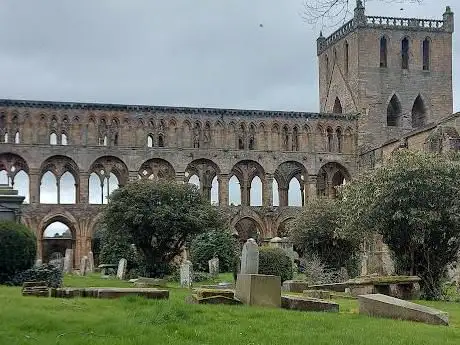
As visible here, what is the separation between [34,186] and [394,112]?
25.4 meters

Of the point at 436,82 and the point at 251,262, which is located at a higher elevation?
the point at 436,82

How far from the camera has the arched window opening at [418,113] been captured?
2395 inches

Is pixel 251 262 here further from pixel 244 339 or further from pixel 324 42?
pixel 324 42

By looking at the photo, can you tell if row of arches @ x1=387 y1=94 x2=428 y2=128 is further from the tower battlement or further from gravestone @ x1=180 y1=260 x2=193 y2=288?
gravestone @ x1=180 y1=260 x2=193 y2=288

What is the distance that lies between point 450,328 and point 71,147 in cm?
4492

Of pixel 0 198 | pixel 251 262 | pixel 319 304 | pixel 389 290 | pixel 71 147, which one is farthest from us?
pixel 71 147

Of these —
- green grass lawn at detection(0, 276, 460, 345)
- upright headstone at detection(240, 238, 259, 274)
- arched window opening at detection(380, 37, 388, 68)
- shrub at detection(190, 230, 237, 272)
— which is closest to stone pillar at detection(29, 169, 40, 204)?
shrub at detection(190, 230, 237, 272)

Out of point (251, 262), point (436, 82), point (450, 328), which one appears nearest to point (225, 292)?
point (251, 262)

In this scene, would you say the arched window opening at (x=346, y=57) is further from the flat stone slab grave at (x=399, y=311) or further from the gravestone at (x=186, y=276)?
the flat stone slab grave at (x=399, y=311)

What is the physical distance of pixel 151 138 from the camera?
187ft

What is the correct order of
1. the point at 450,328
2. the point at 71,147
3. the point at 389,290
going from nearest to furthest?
the point at 450,328
the point at 389,290
the point at 71,147

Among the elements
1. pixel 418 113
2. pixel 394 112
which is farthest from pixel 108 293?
pixel 418 113

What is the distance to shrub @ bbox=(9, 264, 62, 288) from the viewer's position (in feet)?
69.0

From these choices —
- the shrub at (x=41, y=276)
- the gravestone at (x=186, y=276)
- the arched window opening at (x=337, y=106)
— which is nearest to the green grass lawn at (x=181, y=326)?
the shrub at (x=41, y=276)
